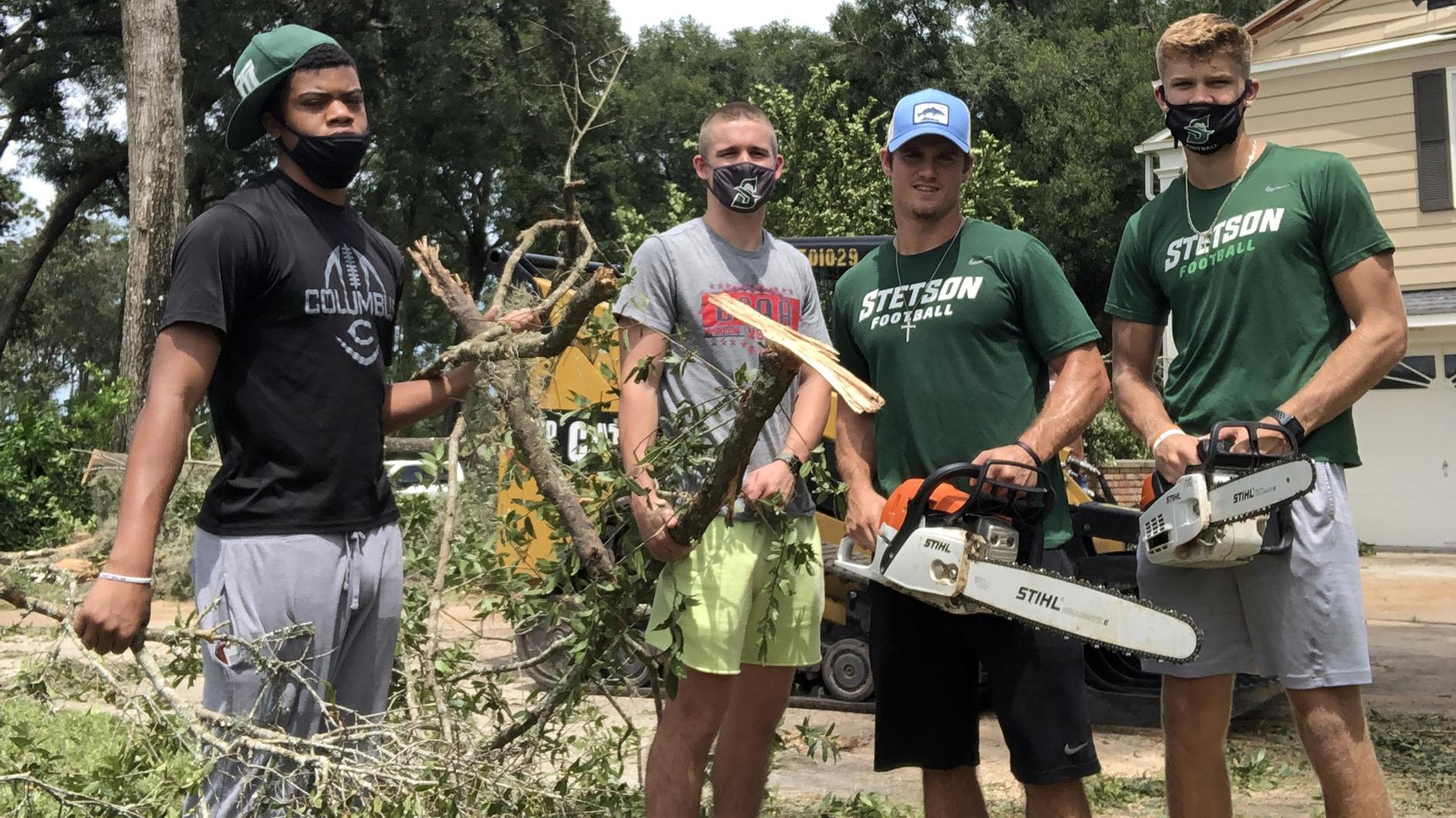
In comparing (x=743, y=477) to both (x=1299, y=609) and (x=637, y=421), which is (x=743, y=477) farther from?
(x=1299, y=609)

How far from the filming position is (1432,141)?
15.6 metres

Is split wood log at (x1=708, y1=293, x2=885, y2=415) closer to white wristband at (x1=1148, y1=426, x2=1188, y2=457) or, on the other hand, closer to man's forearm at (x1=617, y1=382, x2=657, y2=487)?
man's forearm at (x1=617, y1=382, x2=657, y2=487)

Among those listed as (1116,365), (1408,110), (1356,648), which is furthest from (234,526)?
(1408,110)

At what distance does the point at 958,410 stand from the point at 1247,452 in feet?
2.40

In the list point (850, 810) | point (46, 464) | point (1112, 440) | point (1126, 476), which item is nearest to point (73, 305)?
point (46, 464)

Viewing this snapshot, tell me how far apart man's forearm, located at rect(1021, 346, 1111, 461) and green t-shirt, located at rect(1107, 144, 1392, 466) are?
0.26 metres

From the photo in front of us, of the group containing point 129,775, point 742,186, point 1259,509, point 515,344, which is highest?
point 742,186

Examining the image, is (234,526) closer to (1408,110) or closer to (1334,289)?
(1334,289)

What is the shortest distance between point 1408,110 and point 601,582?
1540 cm

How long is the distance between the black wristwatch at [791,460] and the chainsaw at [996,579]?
53 cm

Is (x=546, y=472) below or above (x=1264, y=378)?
below

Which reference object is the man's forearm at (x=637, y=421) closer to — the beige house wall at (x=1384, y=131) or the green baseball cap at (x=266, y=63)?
the green baseball cap at (x=266, y=63)

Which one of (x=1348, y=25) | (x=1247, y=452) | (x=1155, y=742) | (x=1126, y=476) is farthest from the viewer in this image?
(x=1348, y=25)

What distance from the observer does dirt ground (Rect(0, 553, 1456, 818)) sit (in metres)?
5.21
